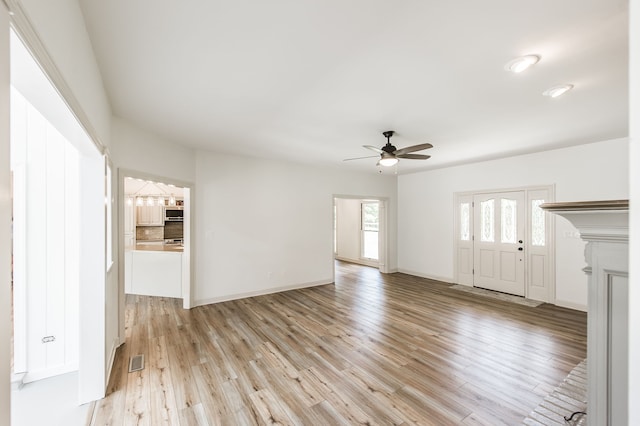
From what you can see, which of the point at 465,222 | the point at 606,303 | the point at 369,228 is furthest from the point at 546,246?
the point at 606,303

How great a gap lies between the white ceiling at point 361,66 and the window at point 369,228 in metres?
4.81

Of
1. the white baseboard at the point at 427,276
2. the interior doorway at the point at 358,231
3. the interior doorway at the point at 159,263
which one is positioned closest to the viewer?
the interior doorway at the point at 159,263

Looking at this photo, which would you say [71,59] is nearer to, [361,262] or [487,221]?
[487,221]

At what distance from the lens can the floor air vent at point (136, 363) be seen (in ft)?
9.10

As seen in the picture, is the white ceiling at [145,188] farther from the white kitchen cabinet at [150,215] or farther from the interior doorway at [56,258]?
the interior doorway at [56,258]

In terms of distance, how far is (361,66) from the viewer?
2.15 metres

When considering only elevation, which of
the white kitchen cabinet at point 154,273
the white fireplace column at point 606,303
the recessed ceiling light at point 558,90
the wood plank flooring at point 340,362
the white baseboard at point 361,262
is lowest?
the wood plank flooring at point 340,362

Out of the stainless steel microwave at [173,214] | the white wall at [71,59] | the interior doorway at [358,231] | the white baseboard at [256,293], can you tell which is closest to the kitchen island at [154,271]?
the white baseboard at [256,293]

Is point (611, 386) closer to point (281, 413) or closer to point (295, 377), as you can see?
point (281, 413)

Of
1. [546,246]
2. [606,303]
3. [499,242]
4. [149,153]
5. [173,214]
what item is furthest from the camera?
[173,214]

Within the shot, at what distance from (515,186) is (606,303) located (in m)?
4.76

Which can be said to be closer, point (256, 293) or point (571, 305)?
point (571, 305)
